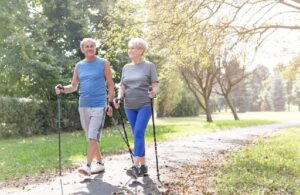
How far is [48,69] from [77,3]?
19.4ft

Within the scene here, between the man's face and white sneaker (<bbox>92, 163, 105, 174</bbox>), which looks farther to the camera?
white sneaker (<bbox>92, 163, 105, 174</bbox>)

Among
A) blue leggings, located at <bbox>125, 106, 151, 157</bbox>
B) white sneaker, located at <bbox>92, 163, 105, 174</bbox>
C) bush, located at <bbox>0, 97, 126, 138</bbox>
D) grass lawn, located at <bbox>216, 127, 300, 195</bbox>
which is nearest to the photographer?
grass lawn, located at <bbox>216, 127, 300, 195</bbox>

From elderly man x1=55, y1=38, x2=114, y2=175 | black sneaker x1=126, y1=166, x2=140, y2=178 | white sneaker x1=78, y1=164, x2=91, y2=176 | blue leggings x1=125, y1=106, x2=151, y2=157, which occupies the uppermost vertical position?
elderly man x1=55, y1=38, x2=114, y2=175

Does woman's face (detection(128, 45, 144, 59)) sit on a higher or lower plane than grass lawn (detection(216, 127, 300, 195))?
higher

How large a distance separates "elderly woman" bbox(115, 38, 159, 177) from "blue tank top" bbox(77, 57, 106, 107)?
1.17ft

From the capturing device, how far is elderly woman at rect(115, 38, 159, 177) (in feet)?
23.5

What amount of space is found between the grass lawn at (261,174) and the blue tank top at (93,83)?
240cm

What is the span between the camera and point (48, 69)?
73.8 ft

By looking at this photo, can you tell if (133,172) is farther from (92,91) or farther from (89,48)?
(89,48)

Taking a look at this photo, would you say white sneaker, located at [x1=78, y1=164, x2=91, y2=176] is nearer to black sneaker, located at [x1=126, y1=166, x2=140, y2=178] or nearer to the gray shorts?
the gray shorts

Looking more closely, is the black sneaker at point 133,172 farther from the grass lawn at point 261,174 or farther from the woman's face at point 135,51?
the woman's face at point 135,51

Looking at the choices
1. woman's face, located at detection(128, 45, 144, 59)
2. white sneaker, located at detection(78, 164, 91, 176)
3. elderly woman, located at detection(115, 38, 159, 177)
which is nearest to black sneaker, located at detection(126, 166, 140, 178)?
elderly woman, located at detection(115, 38, 159, 177)

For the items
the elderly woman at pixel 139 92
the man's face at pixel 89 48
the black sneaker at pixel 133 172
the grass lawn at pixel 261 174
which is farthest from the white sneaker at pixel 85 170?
the grass lawn at pixel 261 174

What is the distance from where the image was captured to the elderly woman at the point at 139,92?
7148mm
